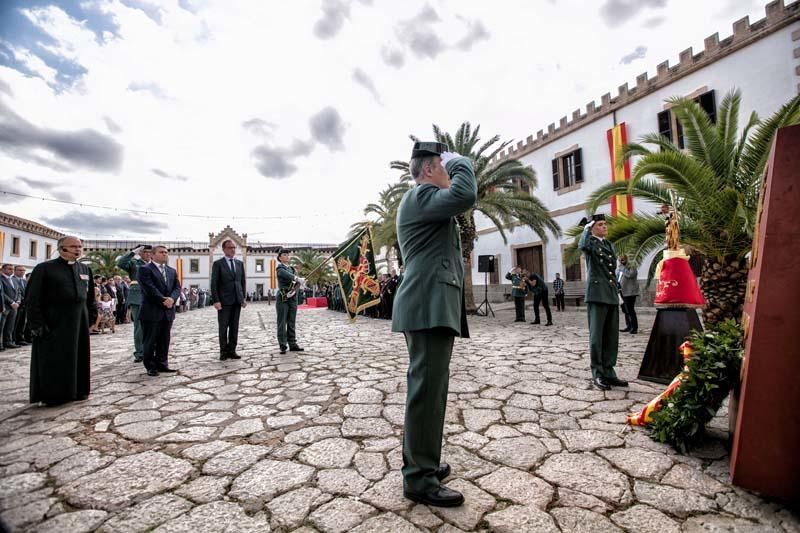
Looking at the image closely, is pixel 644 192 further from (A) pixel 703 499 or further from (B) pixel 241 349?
(B) pixel 241 349

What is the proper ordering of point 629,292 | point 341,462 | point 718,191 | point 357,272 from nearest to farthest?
point 341,462, point 718,191, point 357,272, point 629,292

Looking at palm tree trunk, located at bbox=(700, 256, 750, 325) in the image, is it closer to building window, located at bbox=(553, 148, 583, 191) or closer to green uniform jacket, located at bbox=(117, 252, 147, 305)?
green uniform jacket, located at bbox=(117, 252, 147, 305)

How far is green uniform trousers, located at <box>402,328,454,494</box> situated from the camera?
2.08m

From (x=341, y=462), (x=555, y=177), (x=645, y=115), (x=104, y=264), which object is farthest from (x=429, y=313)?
(x=104, y=264)

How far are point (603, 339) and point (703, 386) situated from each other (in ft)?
5.79

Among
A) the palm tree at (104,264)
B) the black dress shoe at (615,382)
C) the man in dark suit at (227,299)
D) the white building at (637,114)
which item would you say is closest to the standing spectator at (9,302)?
the man in dark suit at (227,299)

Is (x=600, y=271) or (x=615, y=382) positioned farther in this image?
(x=600, y=271)

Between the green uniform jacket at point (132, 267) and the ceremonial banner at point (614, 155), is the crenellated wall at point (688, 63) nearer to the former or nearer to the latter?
the ceremonial banner at point (614, 155)

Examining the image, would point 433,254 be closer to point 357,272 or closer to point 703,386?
point 703,386

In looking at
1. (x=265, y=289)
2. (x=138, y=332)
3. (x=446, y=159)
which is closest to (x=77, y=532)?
(x=446, y=159)

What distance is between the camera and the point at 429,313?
210cm

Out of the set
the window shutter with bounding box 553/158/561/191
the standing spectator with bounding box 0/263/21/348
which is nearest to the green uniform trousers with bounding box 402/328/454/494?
the standing spectator with bounding box 0/263/21/348

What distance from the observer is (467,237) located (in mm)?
14281

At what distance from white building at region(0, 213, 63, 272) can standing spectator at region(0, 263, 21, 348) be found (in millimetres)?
27848
